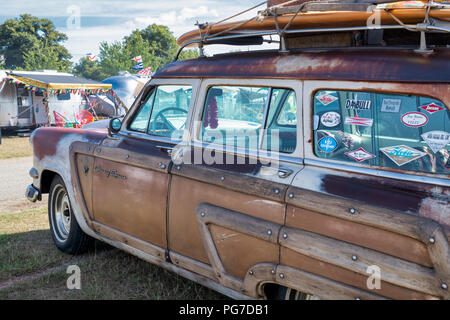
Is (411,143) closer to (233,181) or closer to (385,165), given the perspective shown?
(385,165)

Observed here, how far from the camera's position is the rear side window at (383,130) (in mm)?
2324

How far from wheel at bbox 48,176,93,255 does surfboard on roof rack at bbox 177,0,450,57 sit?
2.26 meters

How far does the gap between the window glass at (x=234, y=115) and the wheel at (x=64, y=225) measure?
197 cm

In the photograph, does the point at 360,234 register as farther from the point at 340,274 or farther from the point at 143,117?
the point at 143,117

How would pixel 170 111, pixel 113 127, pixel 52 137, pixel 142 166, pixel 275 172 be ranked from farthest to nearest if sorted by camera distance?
pixel 52 137, pixel 113 127, pixel 170 111, pixel 142 166, pixel 275 172

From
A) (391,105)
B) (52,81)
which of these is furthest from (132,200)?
(52,81)

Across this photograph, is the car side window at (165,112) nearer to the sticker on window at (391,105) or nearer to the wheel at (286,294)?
the wheel at (286,294)

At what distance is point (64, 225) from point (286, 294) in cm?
293

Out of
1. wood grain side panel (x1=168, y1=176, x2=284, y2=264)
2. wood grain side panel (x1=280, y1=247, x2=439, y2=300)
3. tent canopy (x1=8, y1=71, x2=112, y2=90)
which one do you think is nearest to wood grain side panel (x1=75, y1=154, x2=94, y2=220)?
wood grain side panel (x1=168, y1=176, x2=284, y2=264)

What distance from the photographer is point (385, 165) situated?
246 cm

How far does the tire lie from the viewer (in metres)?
2.70

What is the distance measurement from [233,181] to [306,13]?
1118mm

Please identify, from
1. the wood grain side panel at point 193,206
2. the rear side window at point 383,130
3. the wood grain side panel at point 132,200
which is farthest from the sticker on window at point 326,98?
the wood grain side panel at point 132,200

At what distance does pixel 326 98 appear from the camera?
108 inches
